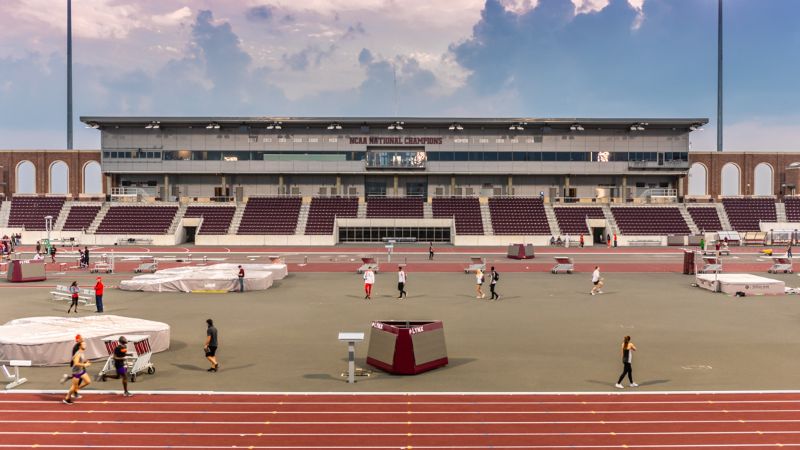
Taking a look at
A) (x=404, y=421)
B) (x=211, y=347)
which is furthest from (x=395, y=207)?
(x=404, y=421)

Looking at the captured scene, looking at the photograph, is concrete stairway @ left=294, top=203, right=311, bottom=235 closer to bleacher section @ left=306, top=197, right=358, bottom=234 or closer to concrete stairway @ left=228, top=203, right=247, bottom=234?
bleacher section @ left=306, top=197, right=358, bottom=234

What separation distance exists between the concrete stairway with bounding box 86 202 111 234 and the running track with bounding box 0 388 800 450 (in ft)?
209

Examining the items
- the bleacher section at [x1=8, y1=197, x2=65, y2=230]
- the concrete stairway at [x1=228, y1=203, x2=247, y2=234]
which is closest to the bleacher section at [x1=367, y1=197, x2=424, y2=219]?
the concrete stairway at [x1=228, y1=203, x2=247, y2=234]

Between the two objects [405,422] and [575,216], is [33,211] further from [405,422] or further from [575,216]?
[405,422]

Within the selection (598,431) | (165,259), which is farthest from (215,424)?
(165,259)

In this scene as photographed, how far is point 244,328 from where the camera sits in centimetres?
2298

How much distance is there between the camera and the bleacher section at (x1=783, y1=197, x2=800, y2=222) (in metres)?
77.7

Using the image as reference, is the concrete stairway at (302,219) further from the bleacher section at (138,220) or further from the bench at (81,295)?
the bench at (81,295)

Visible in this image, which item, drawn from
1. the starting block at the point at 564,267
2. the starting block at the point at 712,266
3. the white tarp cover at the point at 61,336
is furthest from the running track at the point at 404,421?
the starting block at the point at 564,267

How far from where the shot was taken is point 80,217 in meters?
74.8

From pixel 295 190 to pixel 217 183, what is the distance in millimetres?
11358

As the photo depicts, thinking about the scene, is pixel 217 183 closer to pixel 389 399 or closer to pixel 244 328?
pixel 244 328

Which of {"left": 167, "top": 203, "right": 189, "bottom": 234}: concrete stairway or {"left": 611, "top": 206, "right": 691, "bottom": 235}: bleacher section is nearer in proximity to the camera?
{"left": 167, "top": 203, "right": 189, "bottom": 234}: concrete stairway

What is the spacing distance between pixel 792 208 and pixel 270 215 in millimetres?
72848
